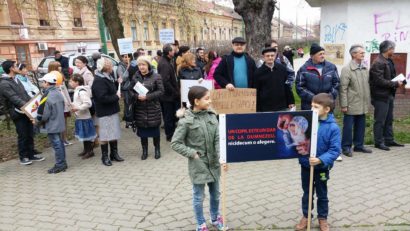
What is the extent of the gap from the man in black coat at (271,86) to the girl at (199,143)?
2.06 meters

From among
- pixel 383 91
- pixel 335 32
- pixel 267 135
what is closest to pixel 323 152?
pixel 267 135

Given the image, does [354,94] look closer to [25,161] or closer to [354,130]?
[354,130]

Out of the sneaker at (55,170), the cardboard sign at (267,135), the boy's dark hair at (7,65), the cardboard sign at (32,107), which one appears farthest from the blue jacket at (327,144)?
the boy's dark hair at (7,65)

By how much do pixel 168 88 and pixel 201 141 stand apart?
3.90 meters

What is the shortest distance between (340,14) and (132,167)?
6.44 m

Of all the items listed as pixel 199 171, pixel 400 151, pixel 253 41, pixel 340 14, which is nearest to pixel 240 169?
pixel 199 171

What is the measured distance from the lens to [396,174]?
529 centimetres

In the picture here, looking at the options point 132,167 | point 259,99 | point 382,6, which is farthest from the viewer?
point 382,6

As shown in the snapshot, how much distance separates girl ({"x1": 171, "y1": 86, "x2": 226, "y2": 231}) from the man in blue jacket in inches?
97.4

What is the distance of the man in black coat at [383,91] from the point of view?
237 inches

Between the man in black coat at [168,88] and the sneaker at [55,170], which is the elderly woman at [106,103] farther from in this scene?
the man in black coat at [168,88]

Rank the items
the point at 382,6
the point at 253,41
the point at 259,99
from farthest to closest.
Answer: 1. the point at 253,41
2. the point at 382,6
3. the point at 259,99

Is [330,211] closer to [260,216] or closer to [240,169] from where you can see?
[260,216]

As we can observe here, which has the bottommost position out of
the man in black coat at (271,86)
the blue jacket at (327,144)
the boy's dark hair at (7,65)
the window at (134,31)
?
the blue jacket at (327,144)
